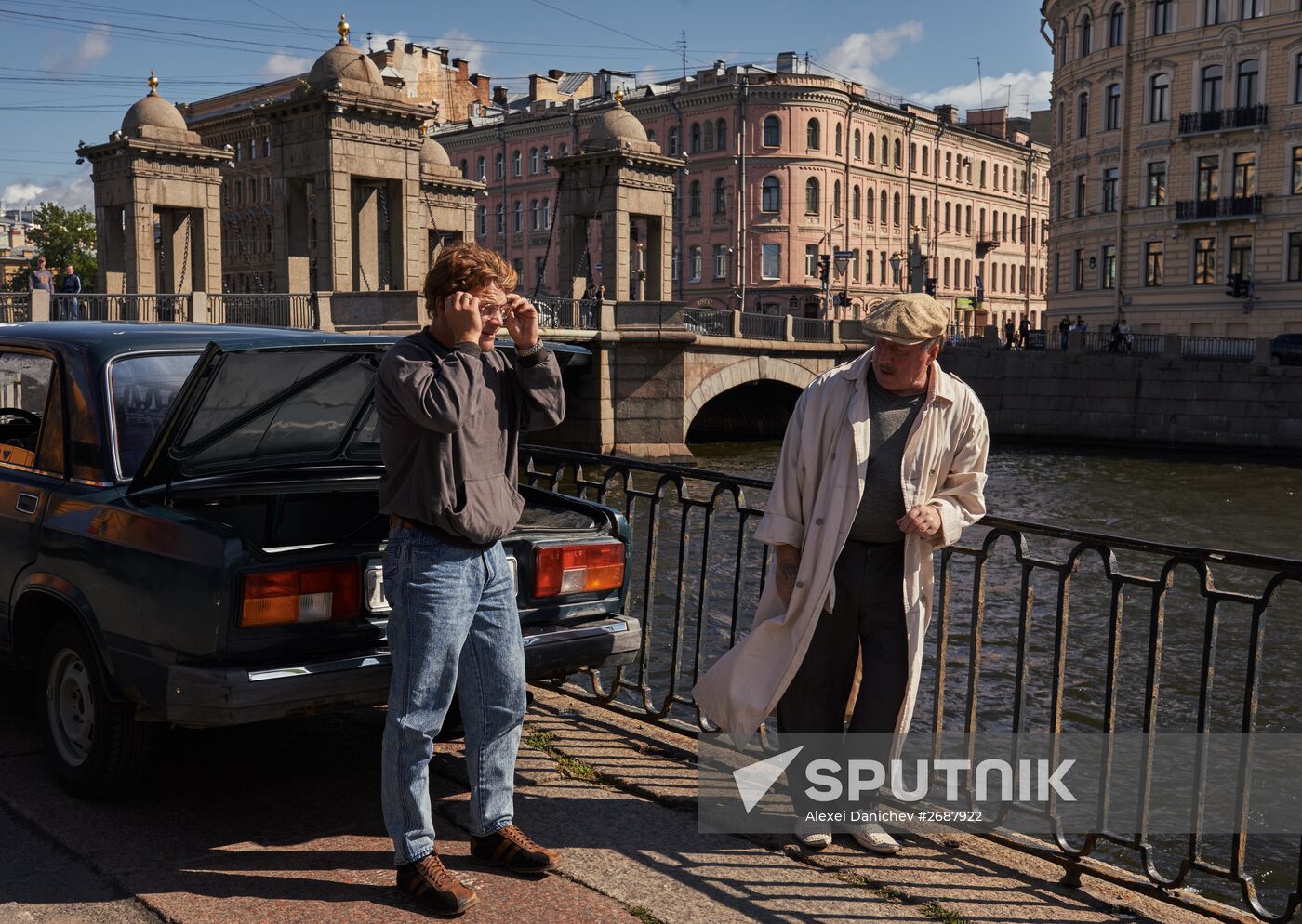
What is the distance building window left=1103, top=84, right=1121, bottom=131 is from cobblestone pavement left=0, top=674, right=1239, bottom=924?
170 feet

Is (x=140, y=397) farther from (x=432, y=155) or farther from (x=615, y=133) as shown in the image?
(x=432, y=155)

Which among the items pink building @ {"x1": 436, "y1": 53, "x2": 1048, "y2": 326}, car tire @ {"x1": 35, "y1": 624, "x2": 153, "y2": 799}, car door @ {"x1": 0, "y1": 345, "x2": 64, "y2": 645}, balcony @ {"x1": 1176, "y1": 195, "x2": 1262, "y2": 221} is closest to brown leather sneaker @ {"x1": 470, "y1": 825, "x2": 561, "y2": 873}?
car tire @ {"x1": 35, "y1": 624, "x2": 153, "y2": 799}

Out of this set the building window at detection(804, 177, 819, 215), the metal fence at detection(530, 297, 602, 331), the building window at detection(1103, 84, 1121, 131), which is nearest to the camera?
the metal fence at detection(530, 297, 602, 331)

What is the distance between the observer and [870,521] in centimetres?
416

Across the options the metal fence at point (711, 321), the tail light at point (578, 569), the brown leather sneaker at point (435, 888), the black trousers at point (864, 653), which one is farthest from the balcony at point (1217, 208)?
the brown leather sneaker at point (435, 888)

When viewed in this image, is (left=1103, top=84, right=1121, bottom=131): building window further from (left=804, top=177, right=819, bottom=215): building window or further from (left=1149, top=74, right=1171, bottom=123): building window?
(left=804, top=177, right=819, bottom=215): building window

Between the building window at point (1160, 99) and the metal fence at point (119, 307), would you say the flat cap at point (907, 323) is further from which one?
the building window at point (1160, 99)

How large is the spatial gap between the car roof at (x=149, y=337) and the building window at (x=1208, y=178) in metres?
49.0

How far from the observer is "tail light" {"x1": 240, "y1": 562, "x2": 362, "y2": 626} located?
4.10m

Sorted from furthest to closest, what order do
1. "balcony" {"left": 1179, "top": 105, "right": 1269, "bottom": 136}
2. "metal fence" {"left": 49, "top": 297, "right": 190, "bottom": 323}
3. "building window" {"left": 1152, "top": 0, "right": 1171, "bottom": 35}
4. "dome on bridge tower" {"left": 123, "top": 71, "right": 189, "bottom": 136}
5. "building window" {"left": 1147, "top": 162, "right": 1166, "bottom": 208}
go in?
"building window" {"left": 1147, "top": 162, "right": 1166, "bottom": 208}, "building window" {"left": 1152, "top": 0, "right": 1171, "bottom": 35}, "balcony" {"left": 1179, "top": 105, "right": 1269, "bottom": 136}, "dome on bridge tower" {"left": 123, "top": 71, "right": 189, "bottom": 136}, "metal fence" {"left": 49, "top": 297, "right": 190, "bottom": 323}

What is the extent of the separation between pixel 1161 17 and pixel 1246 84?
4.12 metres

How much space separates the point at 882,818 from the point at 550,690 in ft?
7.30

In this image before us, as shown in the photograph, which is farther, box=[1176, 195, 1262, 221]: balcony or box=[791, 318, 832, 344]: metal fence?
box=[1176, 195, 1262, 221]: balcony

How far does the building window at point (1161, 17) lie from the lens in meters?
49.5
